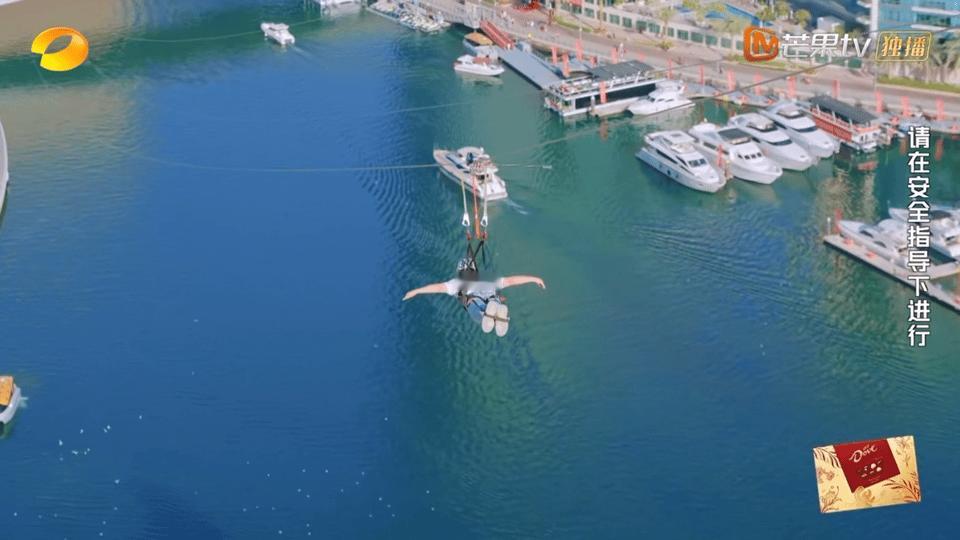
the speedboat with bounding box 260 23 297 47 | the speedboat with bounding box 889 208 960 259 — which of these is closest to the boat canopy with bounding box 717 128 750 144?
the speedboat with bounding box 889 208 960 259

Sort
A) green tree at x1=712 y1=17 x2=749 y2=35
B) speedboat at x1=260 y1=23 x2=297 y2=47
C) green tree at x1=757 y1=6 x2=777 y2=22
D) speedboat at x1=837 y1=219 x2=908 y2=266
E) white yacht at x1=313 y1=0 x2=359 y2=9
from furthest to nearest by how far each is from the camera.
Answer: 1. white yacht at x1=313 y1=0 x2=359 y2=9
2. speedboat at x1=260 y1=23 x2=297 y2=47
3. green tree at x1=757 y1=6 x2=777 y2=22
4. green tree at x1=712 y1=17 x2=749 y2=35
5. speedboat at x1=837 y1=219 x2=908 y2=266

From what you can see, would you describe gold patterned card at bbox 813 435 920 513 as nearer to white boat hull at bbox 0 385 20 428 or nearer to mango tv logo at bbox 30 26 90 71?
white boat hull at bbox 0 385 20 428

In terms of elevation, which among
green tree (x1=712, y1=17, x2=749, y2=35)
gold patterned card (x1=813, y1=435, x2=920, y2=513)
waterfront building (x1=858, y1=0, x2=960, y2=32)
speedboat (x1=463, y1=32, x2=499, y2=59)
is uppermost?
gold patterned card (x1=813, y1=435, x2=920, y2=513)

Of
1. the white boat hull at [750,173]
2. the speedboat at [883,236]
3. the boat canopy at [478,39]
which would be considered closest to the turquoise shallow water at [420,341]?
the white boat hull at [750,173]

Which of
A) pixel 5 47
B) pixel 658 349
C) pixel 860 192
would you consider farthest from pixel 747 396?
pixel 5 47

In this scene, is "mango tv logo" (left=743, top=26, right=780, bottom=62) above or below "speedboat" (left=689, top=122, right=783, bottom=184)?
above

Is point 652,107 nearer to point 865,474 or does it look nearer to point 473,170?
point 473,170
